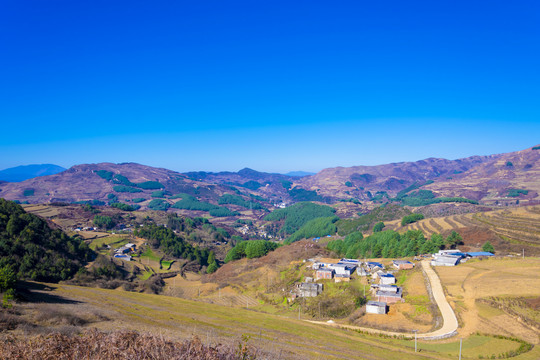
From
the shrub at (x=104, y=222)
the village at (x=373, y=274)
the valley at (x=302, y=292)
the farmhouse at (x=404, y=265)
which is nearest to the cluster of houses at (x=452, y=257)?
the village at (x=373, y=274)

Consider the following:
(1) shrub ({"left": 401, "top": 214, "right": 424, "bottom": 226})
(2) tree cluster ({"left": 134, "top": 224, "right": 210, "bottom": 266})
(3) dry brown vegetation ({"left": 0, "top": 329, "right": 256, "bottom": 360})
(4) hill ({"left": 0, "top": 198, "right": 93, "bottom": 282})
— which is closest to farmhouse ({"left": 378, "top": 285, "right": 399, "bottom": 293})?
(3) dry brown vegetation ({"left": 0, "top": 329, "right": 256, "bottom": 360})

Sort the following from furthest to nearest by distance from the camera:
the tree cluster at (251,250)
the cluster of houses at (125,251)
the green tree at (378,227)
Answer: the green tree at (378,227)
the tree cluster at (251,250)
the cluster of houses at (125,251)

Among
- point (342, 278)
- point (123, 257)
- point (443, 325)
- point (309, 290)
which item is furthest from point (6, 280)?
point (123, 257)

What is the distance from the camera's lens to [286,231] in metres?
176

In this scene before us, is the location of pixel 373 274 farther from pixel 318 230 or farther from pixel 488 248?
pixel 318 230

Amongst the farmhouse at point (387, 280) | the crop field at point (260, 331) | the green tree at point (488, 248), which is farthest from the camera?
the green tree at point (488, 248)

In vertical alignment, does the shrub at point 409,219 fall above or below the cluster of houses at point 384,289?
above

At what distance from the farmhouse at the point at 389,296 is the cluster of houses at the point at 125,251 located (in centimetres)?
5896

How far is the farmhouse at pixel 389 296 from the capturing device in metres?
40.5

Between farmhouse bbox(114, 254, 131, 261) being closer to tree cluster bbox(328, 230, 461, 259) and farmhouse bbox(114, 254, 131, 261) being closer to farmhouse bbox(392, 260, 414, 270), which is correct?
tree cluster bbox(328, 230, 461, 259)

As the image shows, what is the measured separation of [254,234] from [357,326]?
132665 mm

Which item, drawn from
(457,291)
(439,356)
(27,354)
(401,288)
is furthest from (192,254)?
(27,354)

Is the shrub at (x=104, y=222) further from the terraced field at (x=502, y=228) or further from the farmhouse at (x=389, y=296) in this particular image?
the farmhouse at (x=389, y=296)

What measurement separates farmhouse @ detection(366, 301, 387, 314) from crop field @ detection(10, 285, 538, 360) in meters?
7.15
